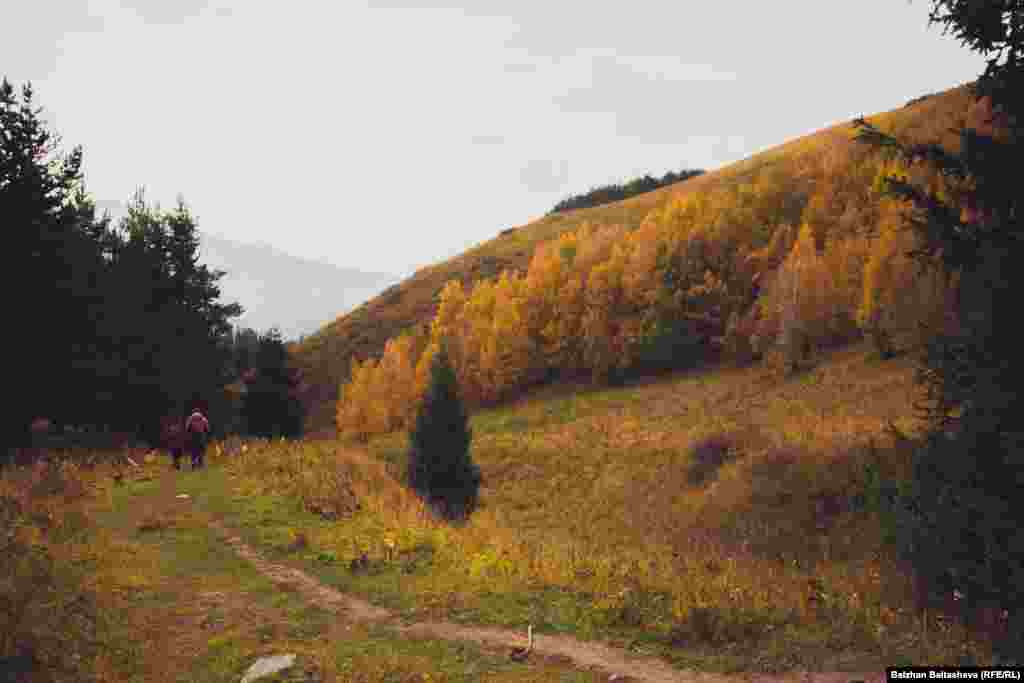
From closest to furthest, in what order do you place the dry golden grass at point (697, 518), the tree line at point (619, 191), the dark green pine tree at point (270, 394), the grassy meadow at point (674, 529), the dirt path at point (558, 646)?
1. the dirt path at point (558, 646)
2. the grassy meadow at point (674, 529)
3. the dry golden grass at point (697, 518)
4. the dark green pine tree at point (270, 394)
5. the tree line at point (619, 191)

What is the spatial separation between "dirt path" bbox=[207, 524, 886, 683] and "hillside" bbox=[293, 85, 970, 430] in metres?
59.3

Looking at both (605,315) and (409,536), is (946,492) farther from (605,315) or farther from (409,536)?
(605,315)

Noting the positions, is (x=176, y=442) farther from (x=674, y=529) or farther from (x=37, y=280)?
(x=674, y=529)

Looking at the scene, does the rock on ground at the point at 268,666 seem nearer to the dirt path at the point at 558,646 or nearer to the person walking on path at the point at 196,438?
the dirt path at the point at 558,646

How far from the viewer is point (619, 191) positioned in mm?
134375

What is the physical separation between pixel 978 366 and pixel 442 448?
19131mm

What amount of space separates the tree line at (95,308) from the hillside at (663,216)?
140ft

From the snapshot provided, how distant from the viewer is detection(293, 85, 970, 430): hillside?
66.5 metres

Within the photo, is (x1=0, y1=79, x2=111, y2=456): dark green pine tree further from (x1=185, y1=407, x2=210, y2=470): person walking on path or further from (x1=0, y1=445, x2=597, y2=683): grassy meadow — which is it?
(x1=0, y1=445, x2=597, y2=683): grassy meadow

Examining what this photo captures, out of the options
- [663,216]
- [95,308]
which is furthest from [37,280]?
[663,216]

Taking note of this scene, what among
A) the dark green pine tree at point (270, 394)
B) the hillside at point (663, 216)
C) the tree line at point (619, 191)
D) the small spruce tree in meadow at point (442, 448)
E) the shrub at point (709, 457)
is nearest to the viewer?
the small spruce tree in meadow at point (442, 448)

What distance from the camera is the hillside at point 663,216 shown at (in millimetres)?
66500

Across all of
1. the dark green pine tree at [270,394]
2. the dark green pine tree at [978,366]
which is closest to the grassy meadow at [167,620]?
the dark green pine tree at [978,366]

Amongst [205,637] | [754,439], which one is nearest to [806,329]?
[754,439]
